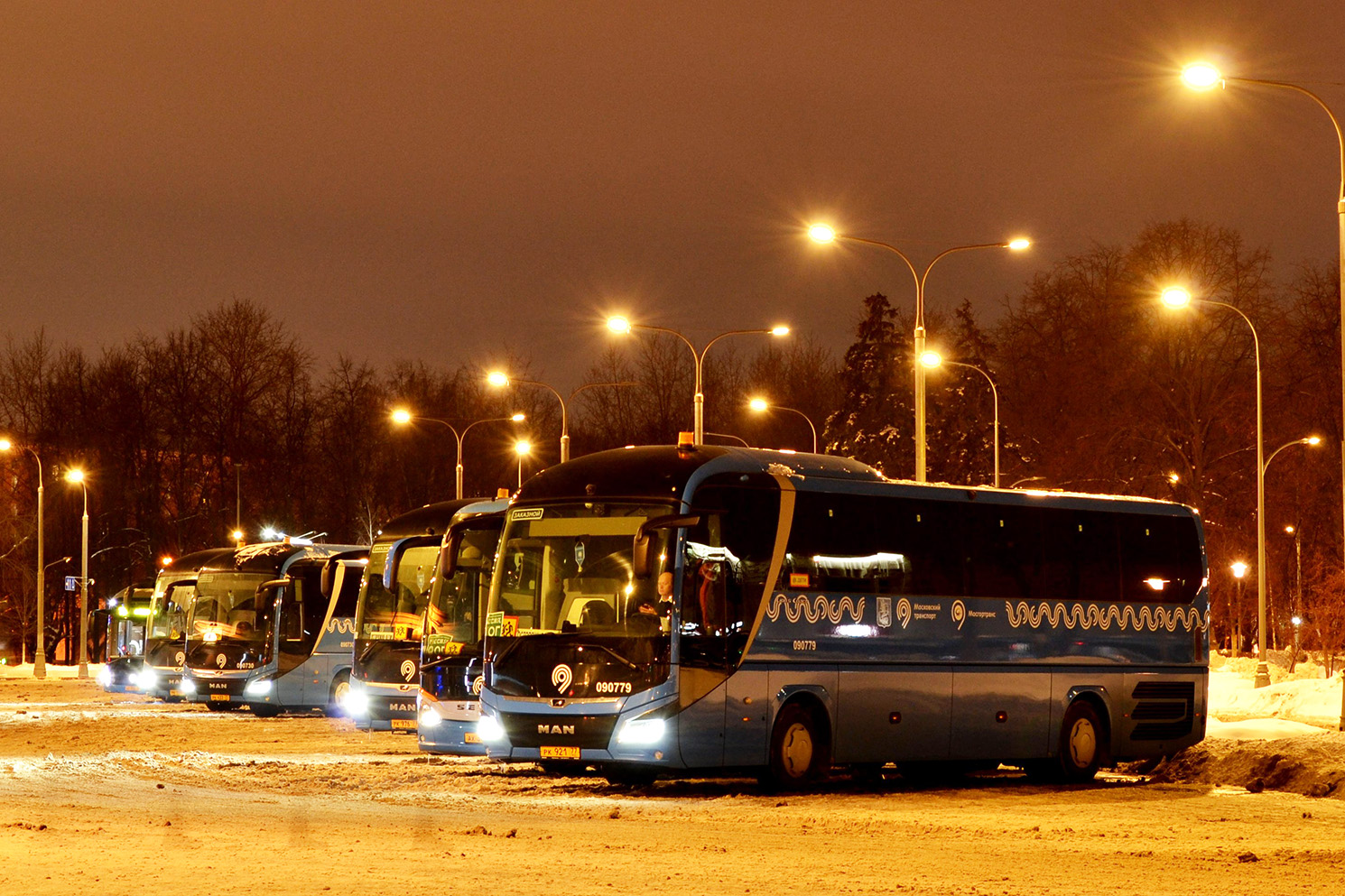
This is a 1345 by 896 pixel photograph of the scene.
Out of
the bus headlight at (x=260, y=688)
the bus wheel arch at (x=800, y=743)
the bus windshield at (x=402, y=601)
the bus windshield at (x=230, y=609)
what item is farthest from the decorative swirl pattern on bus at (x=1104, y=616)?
the bus windshield at (x=230, y=609)

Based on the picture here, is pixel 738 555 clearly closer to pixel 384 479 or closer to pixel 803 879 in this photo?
pixel 803 879

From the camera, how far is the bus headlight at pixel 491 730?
19.0 metres

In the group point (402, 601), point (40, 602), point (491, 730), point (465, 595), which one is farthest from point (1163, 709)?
point (40, 602)

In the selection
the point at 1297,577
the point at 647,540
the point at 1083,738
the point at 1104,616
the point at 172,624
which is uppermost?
the point at 647,540

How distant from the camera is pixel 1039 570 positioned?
72.6 feet

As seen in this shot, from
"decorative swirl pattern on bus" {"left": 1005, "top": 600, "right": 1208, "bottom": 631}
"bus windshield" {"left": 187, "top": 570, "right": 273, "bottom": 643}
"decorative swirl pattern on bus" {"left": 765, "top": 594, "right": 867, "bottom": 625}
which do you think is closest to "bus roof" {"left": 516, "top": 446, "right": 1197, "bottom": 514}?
"decorative swirl pattern on bus" {"left": 765, "top": 594, "right": 867, "bottom": 625}

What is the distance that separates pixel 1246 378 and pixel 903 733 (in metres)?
42.9

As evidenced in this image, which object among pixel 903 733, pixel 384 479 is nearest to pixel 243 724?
Answer: pixel 903 733

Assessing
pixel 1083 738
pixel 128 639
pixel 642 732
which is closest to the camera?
pixel 642 732

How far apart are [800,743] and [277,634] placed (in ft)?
62.0

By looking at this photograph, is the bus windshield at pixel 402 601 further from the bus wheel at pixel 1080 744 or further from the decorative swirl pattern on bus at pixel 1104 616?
the bus wheel at pixel 1080 744

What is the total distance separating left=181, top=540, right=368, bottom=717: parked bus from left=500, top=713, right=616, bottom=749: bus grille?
655 inches

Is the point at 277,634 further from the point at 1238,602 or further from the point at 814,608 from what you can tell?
the point at 1238,602

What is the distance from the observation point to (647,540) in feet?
59.3
